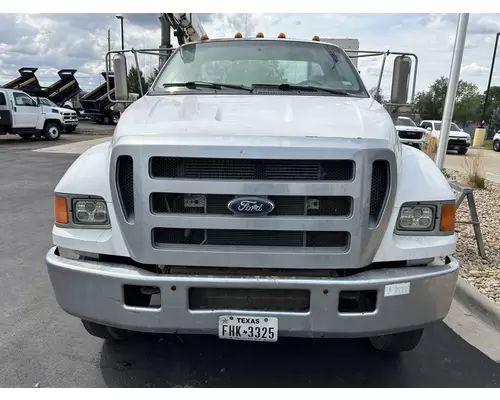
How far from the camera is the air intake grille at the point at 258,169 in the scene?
8.06 ft

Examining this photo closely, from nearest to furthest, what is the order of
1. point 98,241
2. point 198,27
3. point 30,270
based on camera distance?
point 98,241, point 30,270, point 198,27

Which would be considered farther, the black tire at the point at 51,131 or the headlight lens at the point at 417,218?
the black tire at the point at 51,131

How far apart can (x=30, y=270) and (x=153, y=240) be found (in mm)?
2898

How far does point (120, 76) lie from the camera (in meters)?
4.60

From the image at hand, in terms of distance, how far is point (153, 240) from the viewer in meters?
2.54

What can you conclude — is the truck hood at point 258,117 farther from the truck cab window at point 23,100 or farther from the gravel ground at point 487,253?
the truck cab window at point 23,100

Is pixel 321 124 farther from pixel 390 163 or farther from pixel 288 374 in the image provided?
pixel 288 374

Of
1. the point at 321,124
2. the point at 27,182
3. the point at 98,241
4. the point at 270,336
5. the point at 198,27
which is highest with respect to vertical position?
the point at 198,27

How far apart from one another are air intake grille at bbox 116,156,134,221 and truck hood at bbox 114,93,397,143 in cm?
18

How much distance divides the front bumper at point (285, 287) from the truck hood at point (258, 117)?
2.53 feet

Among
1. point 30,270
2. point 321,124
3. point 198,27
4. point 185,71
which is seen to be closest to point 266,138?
point 321,124

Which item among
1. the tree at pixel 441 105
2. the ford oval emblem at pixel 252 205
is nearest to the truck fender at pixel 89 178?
the ford oval emblem at pixel 252 205

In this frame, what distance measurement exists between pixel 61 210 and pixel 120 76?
7.53 ft

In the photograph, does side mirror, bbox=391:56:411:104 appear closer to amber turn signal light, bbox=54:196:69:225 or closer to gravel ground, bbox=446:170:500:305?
gravel ground, bbox=446:170:500:305
